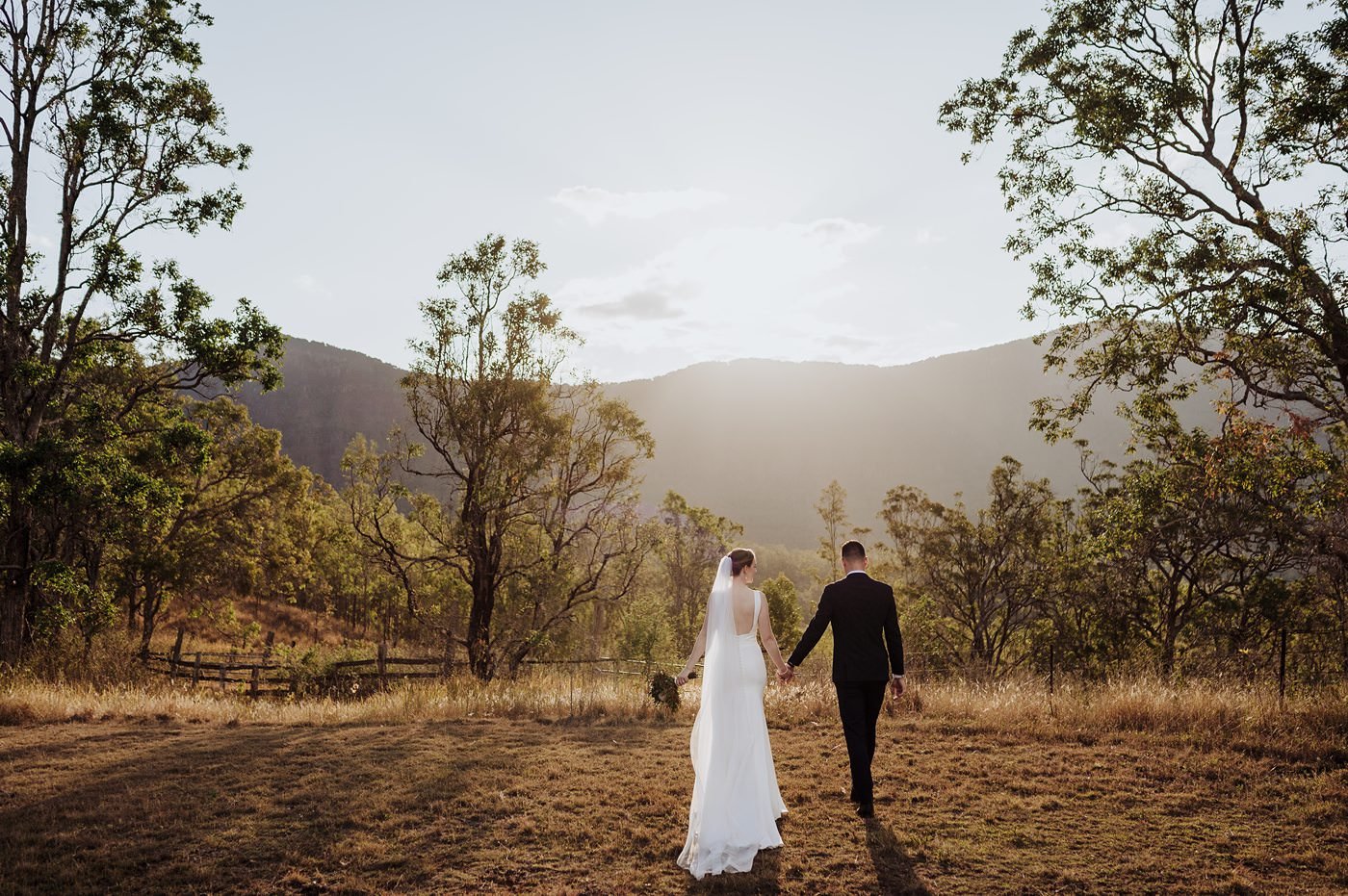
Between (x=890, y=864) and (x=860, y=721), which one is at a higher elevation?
(x=860, y=721)

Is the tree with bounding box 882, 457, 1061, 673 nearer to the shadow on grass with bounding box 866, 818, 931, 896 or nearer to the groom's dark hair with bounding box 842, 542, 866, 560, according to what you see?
the groom's dark hair with bounding box 842, 542, 866, 560

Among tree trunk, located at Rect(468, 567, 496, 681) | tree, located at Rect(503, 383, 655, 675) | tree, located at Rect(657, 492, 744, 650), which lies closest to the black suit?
tree trunk, located at Rect(468, 567, 496, 681)

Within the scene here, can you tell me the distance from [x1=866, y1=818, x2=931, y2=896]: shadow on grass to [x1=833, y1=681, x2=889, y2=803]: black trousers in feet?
1.03

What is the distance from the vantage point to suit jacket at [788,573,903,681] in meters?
6.92

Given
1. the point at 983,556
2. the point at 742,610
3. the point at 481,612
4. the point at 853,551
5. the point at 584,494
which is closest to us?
the point at 742,610

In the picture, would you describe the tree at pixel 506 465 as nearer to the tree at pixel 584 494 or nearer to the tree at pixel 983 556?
the tree at pixel 584 494

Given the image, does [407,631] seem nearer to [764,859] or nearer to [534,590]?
[534,590]

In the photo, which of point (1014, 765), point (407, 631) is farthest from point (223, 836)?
point (407, 631)

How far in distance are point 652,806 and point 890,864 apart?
2.40 metres

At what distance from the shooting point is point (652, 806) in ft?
24.2

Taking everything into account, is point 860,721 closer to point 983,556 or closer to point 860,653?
point 860,653

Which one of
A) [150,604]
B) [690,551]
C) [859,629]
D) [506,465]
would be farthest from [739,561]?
[690,551]

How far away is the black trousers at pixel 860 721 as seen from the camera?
6.94 metres

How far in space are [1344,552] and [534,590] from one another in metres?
18.3
